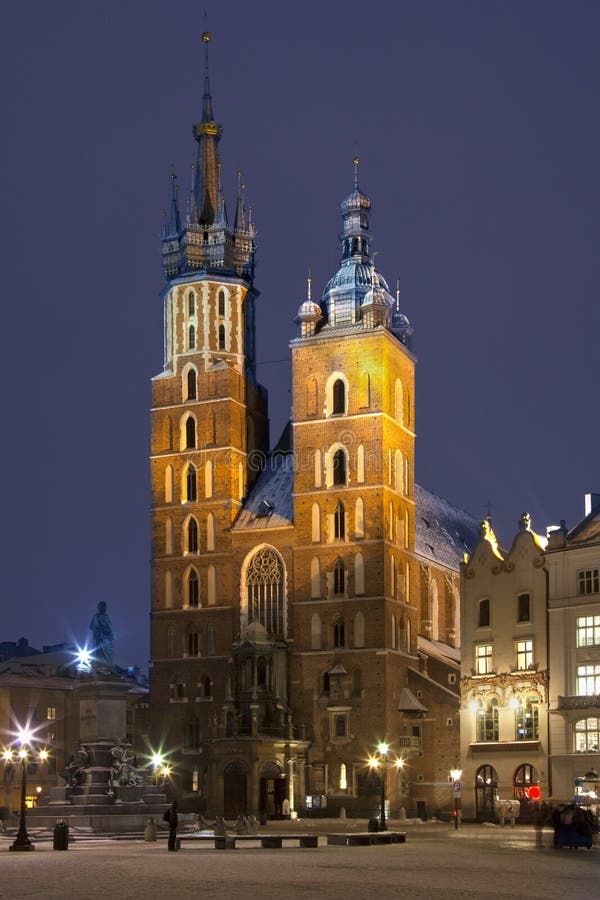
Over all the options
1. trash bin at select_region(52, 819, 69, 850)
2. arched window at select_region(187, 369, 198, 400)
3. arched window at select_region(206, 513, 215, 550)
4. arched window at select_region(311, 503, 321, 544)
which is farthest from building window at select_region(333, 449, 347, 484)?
trash bin at select_region(52, 819, 69, 850)

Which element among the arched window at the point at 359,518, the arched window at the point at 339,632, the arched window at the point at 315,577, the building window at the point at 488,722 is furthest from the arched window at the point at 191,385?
the building window at the point at 488,722

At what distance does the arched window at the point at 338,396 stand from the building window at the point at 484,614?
20850 millimetres

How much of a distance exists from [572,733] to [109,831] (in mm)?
21300

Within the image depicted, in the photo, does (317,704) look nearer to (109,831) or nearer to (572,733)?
(572,733)

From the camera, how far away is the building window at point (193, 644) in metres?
92.1

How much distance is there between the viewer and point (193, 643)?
3644 inches

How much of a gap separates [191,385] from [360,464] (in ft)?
41.7

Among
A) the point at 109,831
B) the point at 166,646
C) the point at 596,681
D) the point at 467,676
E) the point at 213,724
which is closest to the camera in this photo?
the point at 109,831

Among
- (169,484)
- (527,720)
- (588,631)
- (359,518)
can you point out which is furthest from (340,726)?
(588,631)

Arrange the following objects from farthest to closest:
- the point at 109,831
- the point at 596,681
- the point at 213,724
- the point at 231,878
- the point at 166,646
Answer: the point at 166,646 → the point at 213,724 → the point at 596,681 → the point at 109,831 → the point at 231,878

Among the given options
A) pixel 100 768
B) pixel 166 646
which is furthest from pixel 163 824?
pixel 166 646

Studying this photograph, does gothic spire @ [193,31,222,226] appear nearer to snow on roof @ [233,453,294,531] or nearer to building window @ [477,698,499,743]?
snow on roof @ [233,453,294,531]

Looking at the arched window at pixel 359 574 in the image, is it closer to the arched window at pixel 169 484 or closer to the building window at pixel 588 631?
the arched window at pixel 169 484

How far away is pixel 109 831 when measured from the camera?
56344mm
